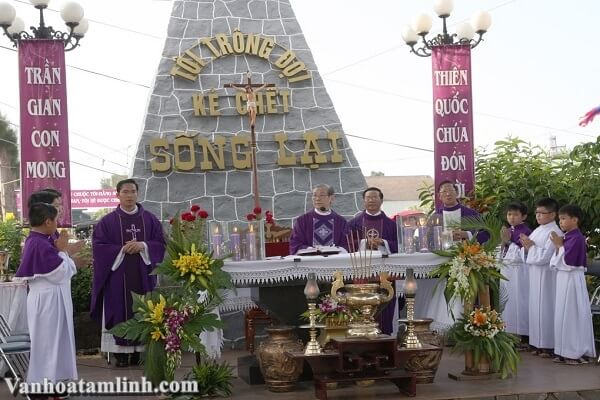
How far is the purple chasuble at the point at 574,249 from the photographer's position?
8.23 m

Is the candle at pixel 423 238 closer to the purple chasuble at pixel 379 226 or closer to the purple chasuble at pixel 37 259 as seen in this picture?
the purple chasuble at pixel 379 226

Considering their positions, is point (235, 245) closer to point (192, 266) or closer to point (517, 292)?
point (192, 266)

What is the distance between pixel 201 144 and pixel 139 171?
2.60 ft

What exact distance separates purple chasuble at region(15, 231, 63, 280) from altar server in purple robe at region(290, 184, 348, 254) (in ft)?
8.79

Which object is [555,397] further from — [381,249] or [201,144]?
[201,144]

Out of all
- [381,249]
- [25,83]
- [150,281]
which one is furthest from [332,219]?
[25,83]

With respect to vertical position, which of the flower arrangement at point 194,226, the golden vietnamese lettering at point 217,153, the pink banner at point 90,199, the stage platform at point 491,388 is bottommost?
the stage platform at point 491,388

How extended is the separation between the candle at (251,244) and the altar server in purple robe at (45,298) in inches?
56.4

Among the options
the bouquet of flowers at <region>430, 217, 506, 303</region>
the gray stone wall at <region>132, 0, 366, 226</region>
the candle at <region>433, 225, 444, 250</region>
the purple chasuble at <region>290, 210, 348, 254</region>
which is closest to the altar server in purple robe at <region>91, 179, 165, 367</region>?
the purple chasuble at <region>290, 210, 348, 254</region>

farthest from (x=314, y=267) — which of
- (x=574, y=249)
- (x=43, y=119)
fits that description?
(x=43, y=119)

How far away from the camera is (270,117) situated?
440 inches

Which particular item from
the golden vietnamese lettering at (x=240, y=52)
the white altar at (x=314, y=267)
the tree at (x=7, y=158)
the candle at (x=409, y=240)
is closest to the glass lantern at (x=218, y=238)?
the white altar at (x=314, y=267)

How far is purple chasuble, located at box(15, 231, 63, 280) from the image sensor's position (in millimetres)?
7121

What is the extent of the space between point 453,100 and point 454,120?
26 centimetres
